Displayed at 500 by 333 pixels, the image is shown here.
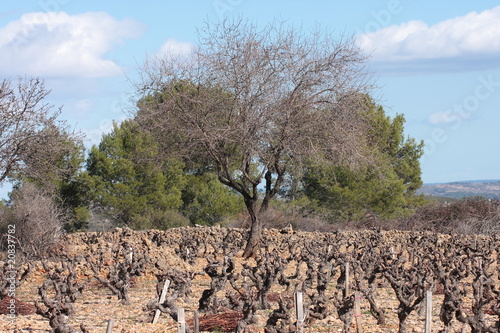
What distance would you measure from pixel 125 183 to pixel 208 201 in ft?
13.9

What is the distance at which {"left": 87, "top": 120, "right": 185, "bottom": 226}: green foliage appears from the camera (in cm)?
3409

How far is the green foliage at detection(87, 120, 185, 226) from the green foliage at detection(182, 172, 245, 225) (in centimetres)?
106

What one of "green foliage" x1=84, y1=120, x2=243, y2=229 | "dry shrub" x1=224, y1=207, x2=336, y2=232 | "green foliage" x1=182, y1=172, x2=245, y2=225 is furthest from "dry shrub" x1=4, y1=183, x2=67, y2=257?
"green foliage" x1=182, y1=172, x2=245, y2=225

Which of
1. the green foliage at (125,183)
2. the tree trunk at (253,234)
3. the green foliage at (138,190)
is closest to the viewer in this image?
the tree trunk at (253,234)

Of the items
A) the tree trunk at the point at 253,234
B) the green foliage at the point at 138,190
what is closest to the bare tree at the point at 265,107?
the tree trunk at the point at 253,234

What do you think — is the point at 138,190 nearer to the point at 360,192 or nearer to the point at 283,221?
the point at 283,221

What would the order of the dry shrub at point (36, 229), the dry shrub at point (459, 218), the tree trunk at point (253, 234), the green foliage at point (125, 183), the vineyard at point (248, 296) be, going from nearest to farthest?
1. the vineyard at point (248, 296)
2. the dry shrub at point (36, 229)
3. the tree trunk at point (253, 234)
4. the dry shrub at point (459, 218)
5. the green foliage at point (125, 183)

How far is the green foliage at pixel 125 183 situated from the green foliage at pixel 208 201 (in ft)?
3.47

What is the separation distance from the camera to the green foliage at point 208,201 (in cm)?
3509

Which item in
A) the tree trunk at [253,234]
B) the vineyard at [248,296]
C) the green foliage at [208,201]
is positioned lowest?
the vineyard at [248,296]

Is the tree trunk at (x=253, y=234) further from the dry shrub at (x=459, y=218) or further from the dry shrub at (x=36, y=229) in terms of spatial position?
the dry shrub at (x=459, y=218)

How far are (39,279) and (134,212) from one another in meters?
16.7

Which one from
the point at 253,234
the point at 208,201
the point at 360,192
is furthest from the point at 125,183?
the point at 253,234

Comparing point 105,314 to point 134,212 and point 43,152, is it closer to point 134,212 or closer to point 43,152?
point 43,152
